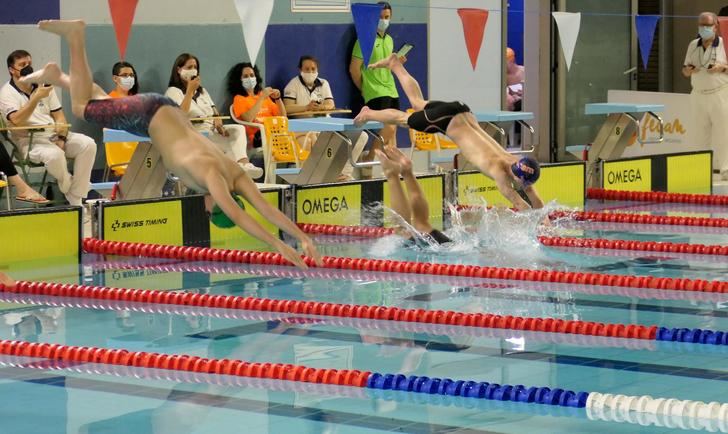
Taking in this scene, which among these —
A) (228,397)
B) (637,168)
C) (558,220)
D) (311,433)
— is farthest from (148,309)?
(637,168)

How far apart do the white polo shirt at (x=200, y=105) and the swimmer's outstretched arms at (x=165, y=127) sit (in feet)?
14.4

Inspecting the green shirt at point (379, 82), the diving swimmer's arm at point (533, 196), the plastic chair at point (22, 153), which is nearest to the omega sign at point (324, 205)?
the plastic chair at point (22, 153)

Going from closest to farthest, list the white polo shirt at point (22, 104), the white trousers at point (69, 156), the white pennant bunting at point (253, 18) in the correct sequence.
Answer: the white pennant bunting at point (253, 18), the white polo shirt at point (22, 104), the white trousers at point (69, 156)

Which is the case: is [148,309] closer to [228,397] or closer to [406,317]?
Result: [406,317]

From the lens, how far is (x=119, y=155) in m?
11.1

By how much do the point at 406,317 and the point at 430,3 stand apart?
26.7 feet

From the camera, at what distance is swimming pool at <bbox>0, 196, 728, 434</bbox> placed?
5.19 metres

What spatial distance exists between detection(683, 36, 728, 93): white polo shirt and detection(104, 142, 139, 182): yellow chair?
6061 mm

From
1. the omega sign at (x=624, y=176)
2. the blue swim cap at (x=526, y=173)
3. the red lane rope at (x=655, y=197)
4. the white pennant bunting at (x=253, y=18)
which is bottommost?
the red lane rope at (x=655, y=197)

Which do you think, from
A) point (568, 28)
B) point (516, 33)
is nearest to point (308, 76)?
point (568, 28)

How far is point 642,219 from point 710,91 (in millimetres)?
3616

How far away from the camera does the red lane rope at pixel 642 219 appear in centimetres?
1073

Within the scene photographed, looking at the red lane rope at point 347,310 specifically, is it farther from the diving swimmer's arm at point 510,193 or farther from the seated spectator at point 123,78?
Result: the seated spectator at point 123,78

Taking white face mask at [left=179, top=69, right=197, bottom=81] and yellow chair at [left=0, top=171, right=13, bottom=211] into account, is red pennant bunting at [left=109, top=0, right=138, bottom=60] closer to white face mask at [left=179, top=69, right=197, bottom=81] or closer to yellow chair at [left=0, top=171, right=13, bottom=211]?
yellow chair at [left=0, top=171, right=13, bottom=211]
